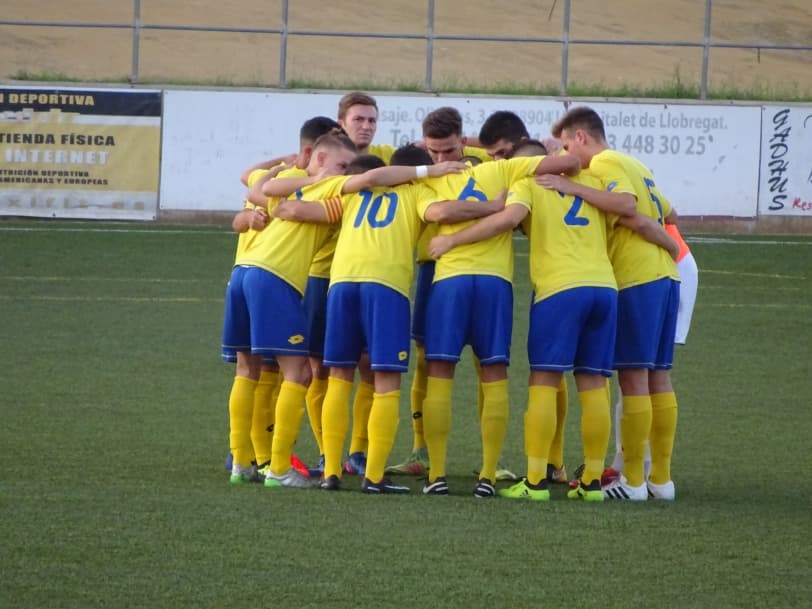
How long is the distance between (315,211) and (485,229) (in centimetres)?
86

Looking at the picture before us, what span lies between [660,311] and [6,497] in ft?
10.6

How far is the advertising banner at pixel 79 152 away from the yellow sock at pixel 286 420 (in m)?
14.3

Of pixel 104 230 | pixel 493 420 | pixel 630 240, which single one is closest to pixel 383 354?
pixel 493 420

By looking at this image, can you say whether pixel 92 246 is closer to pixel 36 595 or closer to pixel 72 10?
pixel 36 595

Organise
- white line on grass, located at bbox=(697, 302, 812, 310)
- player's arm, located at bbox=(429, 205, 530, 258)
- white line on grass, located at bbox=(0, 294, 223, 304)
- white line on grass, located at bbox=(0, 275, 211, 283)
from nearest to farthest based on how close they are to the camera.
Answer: player's arm, located at bbox=(429, 205, 530, 258)
white line on grass, located at bbox=(0, 294, 223, 304)
white line on grass, located at bbox=(697, 302, 812, 310)
white line on grass, located at bbox=(0, 275, 211, 283)

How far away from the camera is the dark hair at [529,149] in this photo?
7.81 meters

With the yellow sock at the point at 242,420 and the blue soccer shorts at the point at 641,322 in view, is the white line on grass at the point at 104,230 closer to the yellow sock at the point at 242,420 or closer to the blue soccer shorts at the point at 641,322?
the yellow sock at the point at 242,420

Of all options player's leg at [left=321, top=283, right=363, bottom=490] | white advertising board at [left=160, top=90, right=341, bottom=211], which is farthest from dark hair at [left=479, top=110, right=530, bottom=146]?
white advertising board at [left=160, top=90, right=341, bottom=211]

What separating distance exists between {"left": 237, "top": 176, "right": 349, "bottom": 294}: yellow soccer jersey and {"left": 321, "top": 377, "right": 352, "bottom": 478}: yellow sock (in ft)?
1.74

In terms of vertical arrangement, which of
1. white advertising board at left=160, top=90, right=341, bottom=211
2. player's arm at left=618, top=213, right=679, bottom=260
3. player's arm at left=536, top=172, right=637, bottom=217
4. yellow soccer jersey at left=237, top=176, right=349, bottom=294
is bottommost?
yellow soccer jersey at left=237, top=176, right=349, bottom=294

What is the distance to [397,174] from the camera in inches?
289

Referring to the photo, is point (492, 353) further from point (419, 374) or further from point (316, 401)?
point (316, 401)

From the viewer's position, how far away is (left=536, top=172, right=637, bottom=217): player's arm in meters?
7.36

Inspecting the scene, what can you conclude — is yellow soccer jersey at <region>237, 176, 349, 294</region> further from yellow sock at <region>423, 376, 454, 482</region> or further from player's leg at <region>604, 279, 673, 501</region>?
player's leg at <region>604, 279, 673, 501</region>
